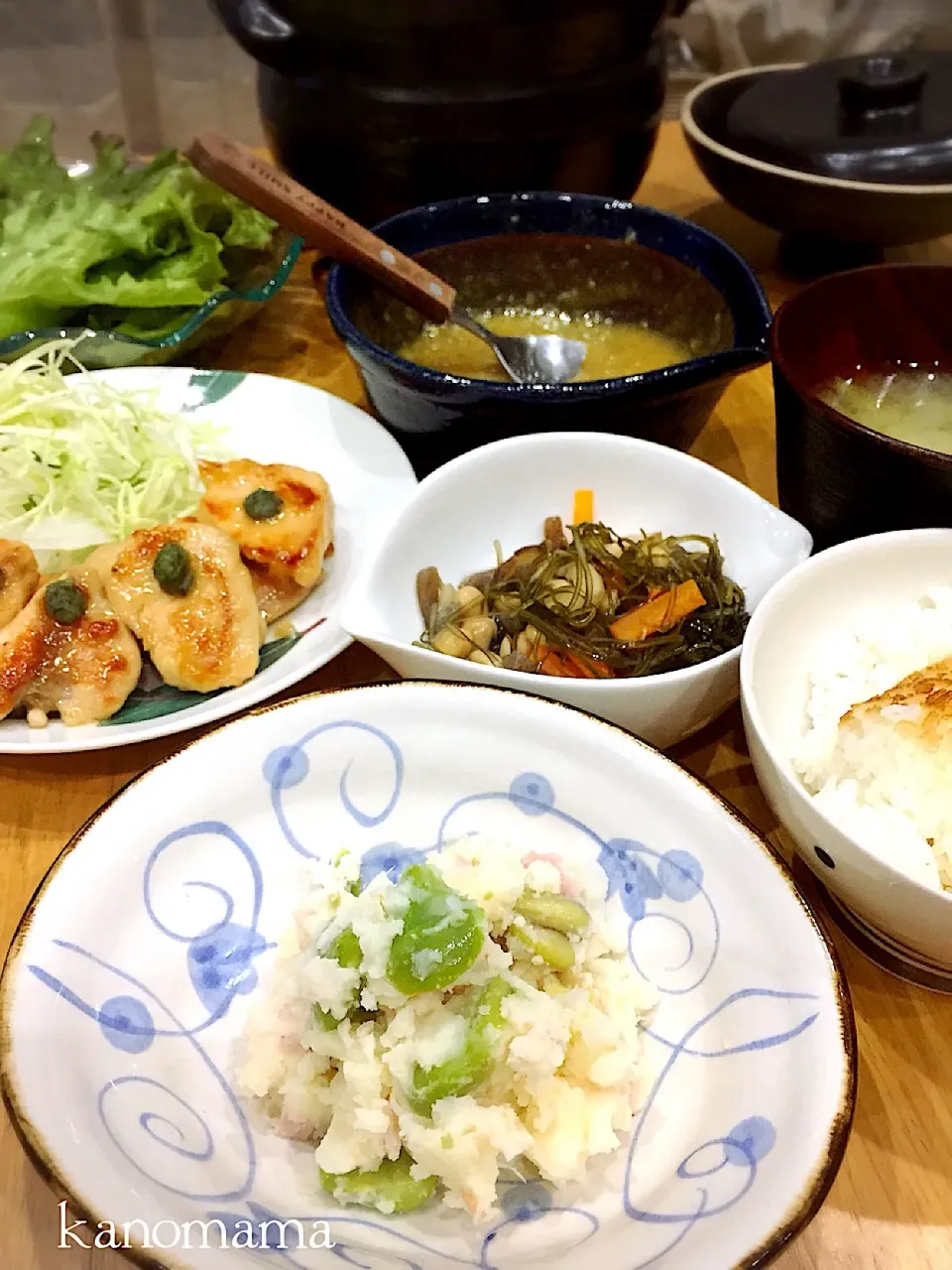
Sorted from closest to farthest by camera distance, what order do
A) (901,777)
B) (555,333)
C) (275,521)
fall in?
(901,777), (275,521), (555,333)

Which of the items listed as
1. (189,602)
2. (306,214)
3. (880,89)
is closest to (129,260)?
(306,214)

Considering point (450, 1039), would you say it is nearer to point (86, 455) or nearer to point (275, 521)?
point (275, 521)

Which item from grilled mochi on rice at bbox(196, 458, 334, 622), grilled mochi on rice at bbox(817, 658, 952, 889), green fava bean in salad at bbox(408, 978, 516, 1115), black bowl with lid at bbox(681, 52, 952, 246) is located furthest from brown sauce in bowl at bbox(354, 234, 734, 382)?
green fava bean in salad at bbox(408, 978, 516, 1115)

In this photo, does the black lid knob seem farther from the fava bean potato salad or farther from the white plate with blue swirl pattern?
the fava bean potato salad

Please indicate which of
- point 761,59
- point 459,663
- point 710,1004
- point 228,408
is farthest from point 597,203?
point 761,59

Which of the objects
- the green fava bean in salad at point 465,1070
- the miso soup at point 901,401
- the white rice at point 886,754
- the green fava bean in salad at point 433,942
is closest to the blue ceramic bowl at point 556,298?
the miso soup at point 901,401

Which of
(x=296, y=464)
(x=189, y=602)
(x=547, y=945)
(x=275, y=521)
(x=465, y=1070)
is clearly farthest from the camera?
(x=296, y=464)

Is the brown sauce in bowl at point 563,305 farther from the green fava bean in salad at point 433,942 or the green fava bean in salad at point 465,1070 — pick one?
the green fava bean in salad at point 465,1070
